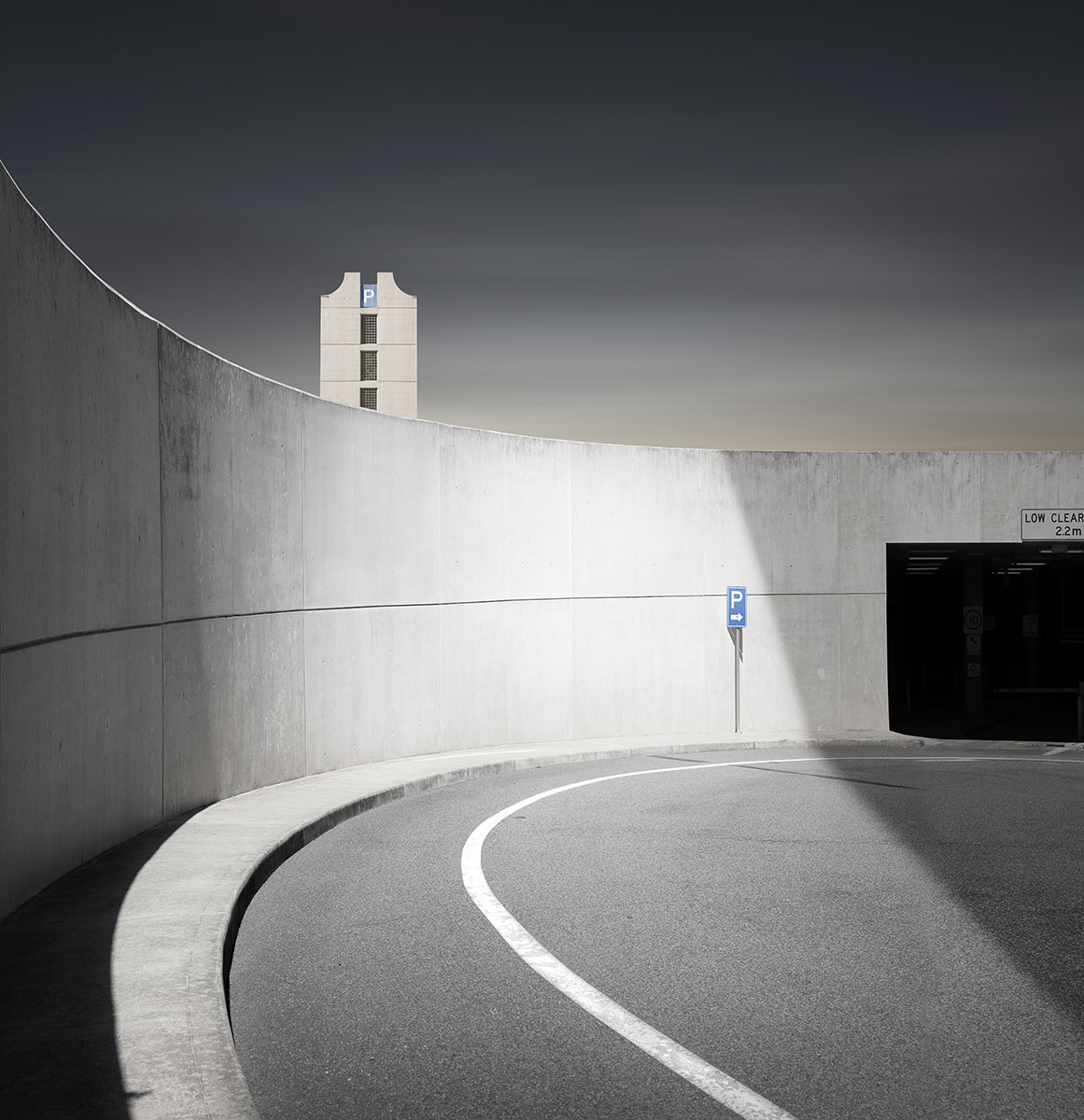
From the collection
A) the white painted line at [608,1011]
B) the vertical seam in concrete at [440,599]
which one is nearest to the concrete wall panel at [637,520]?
the vertical seam in concrete at [440,599]

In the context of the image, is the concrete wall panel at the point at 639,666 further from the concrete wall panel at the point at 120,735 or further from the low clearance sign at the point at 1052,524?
the concrete wall panel at the point at 120,735

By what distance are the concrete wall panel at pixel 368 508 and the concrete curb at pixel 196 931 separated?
87.4 inches

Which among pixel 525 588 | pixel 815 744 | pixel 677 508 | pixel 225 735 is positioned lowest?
pixel 815 744

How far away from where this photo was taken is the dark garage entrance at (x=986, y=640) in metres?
26.9

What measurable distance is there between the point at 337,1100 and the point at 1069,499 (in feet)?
64.7

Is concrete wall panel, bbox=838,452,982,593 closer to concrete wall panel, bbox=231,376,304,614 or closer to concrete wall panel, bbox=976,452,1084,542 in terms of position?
Answer: concrete wall panel, bbox=976,452,1084,542

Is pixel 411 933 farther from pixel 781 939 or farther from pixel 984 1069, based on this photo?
pixel 984 1069

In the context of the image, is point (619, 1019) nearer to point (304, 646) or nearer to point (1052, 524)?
point (304, 646)

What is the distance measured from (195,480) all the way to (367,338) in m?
80.3

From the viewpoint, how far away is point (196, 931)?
6.88 meters

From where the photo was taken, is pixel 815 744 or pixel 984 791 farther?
pixel 815 744

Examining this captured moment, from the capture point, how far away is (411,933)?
7.43m

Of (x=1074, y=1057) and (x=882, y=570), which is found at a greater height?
(x=882, y=570)

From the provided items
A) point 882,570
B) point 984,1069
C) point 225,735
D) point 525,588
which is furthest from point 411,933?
point 882,570
